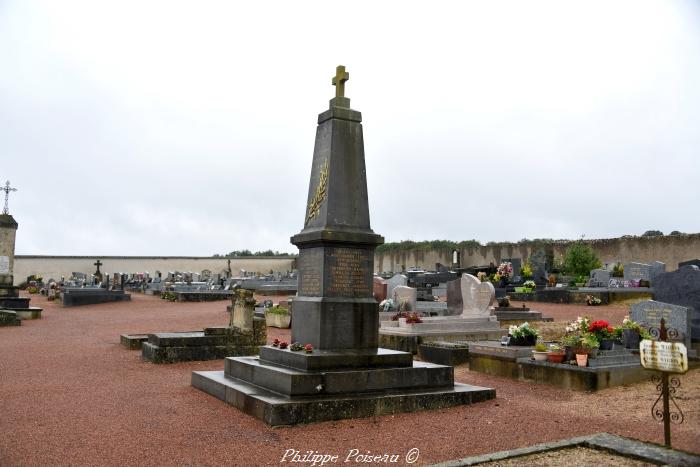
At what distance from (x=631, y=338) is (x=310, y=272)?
628 centimetres

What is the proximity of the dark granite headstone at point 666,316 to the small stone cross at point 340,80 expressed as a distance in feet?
23.5

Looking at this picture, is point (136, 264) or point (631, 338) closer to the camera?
point (631, 338)

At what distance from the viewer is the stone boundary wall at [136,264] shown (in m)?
47.2

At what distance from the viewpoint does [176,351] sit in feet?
39.7

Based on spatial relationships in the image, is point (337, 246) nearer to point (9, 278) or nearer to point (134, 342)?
point (134, 342)

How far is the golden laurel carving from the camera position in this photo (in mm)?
8789

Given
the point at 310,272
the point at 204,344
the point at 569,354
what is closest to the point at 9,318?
the point at 204,344

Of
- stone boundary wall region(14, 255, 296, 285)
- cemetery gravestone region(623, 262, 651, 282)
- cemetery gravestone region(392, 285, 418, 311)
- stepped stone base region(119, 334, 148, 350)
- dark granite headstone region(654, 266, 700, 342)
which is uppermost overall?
stone boundary wall region(14, 255, 296, 285)

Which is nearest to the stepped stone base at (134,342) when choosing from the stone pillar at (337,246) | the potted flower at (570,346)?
the stone pillar at (337,246)

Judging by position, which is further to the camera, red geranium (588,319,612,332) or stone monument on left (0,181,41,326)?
stone monument on left (0,181,41,326)

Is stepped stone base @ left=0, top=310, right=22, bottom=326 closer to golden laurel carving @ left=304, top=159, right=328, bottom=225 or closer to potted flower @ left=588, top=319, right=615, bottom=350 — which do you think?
golden laurel carving @ left=304, top=159, right=328, bottom=225

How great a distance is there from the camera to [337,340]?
27.0ft

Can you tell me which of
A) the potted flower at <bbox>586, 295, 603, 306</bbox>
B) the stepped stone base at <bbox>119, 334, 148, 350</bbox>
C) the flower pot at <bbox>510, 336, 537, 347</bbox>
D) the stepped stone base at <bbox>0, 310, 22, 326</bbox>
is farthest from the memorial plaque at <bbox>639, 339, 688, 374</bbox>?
the stepped stone base at <bbox>0, 310, 22, 326</bbox>

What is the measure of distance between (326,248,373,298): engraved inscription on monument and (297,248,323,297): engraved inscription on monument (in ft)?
0.51
